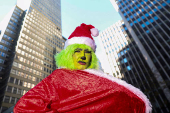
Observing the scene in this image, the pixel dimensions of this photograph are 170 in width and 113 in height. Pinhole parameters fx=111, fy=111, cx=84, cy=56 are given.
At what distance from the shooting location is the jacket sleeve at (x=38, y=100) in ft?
4.53

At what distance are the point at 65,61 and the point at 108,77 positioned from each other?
1109mm

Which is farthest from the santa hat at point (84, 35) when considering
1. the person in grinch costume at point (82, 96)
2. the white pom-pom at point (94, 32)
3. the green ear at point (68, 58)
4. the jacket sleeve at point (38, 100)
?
the jacket sleeve at point (38, 100)

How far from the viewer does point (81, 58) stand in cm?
252

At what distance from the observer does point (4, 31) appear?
45875 mm

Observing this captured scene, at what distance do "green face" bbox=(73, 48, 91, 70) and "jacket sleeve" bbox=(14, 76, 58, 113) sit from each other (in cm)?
87

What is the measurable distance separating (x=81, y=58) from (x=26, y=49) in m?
46.6

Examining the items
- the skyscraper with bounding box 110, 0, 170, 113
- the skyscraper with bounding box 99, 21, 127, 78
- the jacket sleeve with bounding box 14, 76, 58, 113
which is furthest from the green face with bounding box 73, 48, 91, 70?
the skyscraper with bounding box 99, 21, 127, 78

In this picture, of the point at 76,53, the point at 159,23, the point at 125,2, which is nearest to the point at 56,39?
the point at 125,2

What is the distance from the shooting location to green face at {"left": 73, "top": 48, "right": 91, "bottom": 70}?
246 cm

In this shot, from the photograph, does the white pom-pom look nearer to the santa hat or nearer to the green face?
the santa hat

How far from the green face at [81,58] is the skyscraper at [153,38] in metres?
28.2

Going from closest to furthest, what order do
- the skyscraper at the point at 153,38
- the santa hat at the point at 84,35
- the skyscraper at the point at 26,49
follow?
the santa hat at the point at 84,35, the skyscraper at the point at 153,38, the skyscraper at the point at 26,49

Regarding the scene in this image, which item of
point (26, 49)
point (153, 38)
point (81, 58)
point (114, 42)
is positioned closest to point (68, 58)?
point (81, 58)

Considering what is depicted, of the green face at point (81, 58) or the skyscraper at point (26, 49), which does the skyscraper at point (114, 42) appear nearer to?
the skyscraper at point (26, 49)
